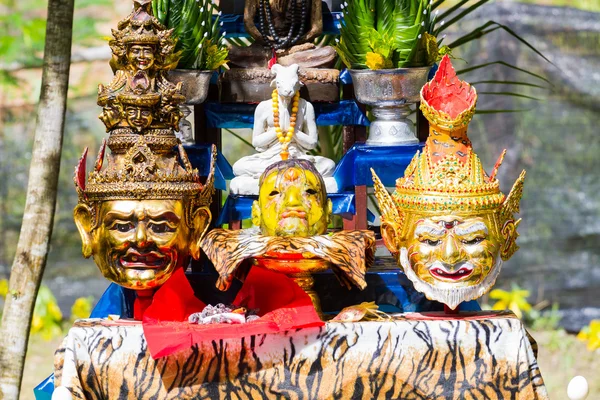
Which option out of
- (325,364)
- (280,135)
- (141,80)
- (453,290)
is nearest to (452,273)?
(453,290)

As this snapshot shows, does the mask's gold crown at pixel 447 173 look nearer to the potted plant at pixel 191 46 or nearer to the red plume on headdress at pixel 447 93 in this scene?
the red plume on headdress at pixel 447 93

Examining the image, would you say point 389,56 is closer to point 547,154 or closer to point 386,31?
point 386,31

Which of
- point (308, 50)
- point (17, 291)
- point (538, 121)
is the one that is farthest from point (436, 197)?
point (538, 121)

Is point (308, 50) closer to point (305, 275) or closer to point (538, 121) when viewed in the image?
point (305, 275)

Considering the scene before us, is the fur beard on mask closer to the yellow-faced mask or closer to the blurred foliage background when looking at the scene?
the yellow-faced mask

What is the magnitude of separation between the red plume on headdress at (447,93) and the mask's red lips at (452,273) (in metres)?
0.45

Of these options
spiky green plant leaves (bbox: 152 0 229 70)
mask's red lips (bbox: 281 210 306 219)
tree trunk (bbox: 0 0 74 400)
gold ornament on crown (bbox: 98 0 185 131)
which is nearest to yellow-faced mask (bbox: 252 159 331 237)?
mask's red lips (bbox: 281 210 306 219)

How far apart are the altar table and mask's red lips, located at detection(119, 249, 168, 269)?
18 centimetres

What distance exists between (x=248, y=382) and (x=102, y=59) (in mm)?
3949

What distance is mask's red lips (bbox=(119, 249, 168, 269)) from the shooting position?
9.65 ft

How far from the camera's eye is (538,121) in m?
5.92

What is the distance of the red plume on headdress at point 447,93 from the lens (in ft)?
9.55

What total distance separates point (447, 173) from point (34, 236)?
1.50m

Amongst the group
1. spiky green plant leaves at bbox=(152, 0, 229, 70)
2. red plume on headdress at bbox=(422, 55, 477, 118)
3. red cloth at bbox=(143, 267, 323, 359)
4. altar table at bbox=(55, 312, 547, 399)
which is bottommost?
altar table at bbox=(55, 312, 547, 399)
